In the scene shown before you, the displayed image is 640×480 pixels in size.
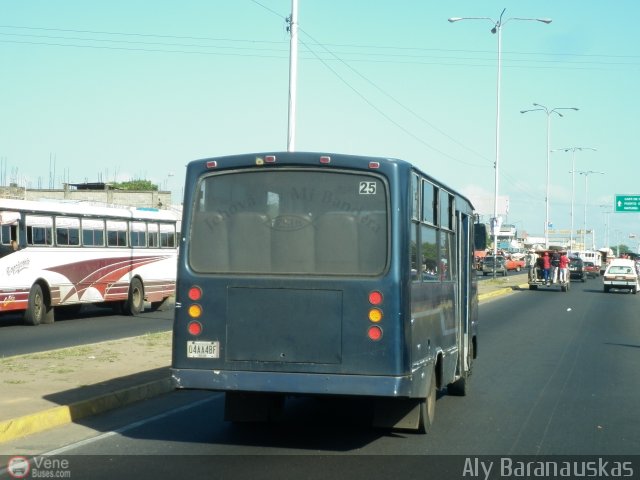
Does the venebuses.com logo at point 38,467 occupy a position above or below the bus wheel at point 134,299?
below

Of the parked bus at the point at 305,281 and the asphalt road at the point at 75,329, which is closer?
the parked bus at the point at 305,281

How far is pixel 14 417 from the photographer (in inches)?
378

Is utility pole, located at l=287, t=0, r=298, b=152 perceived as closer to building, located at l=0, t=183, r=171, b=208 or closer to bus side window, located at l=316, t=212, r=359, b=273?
bus side window, located at l=316, t=212, r=359, b=273

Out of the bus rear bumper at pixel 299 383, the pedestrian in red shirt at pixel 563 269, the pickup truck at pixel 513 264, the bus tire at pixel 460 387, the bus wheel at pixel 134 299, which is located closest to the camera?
the bus rear bumper at pixel 299 383

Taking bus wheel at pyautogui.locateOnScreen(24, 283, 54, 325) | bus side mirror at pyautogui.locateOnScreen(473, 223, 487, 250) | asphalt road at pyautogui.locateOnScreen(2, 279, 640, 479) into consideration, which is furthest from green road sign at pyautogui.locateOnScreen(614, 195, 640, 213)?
bus side mirror at pyautogui.locateOnScreen(473, 223, 487, 250)

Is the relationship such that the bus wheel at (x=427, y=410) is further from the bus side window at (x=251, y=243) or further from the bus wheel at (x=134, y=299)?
the bus wheel at (x=134, y=299)

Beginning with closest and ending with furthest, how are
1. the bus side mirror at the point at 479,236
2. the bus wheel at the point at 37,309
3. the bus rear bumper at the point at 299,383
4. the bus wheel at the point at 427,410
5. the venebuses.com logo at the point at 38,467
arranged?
1. the venebuses.com logo at the point at 38,467
2. the bus rear bumper at the point at 299,383
3. the bus wheel at the point at 427,410
4. the bus side mirror at the point at 479,236
5. the bus wheel at the point at 37,309

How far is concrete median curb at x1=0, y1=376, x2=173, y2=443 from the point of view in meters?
9.39

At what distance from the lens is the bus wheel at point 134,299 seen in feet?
93.9

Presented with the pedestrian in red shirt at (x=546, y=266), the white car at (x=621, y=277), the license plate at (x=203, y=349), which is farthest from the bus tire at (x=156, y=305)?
the white car at (x=621, y=277)

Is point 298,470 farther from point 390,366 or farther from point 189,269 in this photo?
point 189,269

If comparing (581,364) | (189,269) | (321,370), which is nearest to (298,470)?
(321,370)

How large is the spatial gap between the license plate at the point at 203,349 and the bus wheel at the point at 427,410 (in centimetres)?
214

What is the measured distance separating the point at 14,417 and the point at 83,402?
1188 mm
